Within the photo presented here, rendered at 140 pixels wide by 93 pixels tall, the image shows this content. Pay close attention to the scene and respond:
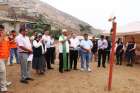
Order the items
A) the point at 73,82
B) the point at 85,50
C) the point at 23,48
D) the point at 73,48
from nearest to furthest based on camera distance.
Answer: the point at 23,48 < the point at 73,82 < the point at 73,48 < the point at 85,50

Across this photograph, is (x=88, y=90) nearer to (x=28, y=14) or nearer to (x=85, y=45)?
(x=85, y=45)

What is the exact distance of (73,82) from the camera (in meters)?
10.4

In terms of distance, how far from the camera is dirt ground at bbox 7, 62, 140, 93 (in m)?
9.41

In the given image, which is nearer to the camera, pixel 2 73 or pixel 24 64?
pixel 2 73

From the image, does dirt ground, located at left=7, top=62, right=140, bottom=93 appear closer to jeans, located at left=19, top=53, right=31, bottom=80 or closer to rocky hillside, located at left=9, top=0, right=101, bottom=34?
jeans, located at left=19, top=53, right=31, bottom=80

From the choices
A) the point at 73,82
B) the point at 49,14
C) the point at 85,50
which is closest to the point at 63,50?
the point at 85,50

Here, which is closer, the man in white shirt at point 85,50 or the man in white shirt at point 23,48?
the man in white shirt at point 23,48

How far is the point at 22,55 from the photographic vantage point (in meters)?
→ 9.51

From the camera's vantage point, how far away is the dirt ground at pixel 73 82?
9.41 m

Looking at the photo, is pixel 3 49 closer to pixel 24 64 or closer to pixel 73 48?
pixel 24 64

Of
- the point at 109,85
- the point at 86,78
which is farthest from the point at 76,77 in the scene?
the point at 109,85

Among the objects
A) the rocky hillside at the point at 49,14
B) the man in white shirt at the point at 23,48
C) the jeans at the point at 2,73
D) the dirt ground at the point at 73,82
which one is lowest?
the dirt ground at the point at 73,82

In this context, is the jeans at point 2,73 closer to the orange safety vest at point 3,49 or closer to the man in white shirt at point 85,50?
the orange safety vest at point 3,49

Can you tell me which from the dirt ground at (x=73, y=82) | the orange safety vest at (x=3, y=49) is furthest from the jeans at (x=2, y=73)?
the dirt ground at (x=73, y=82)
